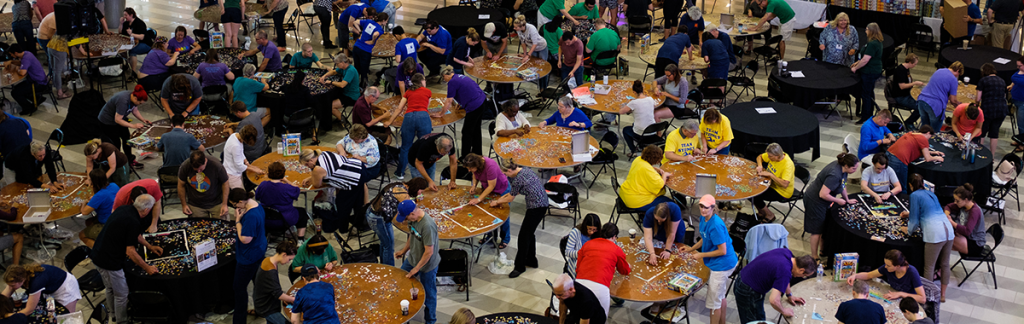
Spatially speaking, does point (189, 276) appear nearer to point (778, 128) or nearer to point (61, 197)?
point (61, 197)

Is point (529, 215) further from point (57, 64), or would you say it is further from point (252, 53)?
point (57, 64)

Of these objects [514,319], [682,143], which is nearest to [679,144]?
[682,143]

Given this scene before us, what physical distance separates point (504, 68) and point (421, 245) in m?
5.72

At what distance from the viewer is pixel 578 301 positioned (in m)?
6.41

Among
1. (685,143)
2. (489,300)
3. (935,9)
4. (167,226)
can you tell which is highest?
(935,9)

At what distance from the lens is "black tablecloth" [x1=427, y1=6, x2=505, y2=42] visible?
1470 centimetres

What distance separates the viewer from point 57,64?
42.7 feet

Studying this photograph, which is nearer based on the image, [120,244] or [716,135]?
[120,244]

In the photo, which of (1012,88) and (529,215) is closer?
(529,215)

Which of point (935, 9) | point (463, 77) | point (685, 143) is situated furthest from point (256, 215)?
point (935, 9)

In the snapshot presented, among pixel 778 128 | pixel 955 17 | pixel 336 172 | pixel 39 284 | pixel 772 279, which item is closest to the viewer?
pixel 772 279

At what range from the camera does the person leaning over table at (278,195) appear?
27.1 ft

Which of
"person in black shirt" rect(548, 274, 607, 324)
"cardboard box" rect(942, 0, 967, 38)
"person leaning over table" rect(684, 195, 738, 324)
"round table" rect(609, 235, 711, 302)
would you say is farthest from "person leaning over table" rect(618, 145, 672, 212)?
"cardboard box" rect(942, 0, 967, 38)

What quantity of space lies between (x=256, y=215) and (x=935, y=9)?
40.8ft
